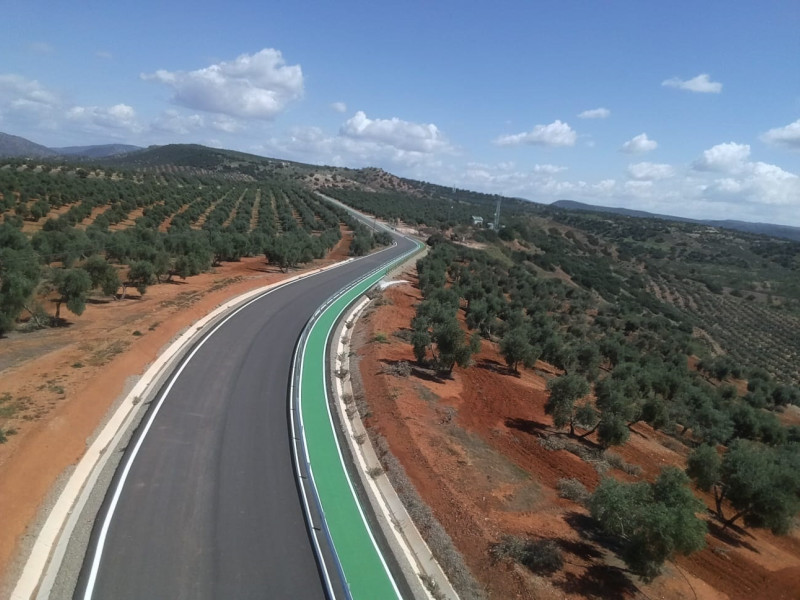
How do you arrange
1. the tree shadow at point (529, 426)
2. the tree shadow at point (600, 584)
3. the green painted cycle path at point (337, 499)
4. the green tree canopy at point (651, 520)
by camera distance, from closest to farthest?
the green painted cycle path at point (337, 499), the green tree canopy at point (651, 520), the tree shadow at point (600, 584), the tree shadow at point (529, 426)

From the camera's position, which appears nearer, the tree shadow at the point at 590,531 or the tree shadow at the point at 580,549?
the tree shadow at the point at 580,549

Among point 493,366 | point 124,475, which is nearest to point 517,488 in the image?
point 124,475

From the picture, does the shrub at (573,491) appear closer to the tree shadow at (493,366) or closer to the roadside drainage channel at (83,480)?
the tree shadow at (493,366)

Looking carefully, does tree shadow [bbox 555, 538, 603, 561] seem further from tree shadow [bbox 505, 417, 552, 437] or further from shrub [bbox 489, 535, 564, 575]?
tree shadow [bbox 505, 417, 552, 437]

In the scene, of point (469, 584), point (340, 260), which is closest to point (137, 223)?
point (340, 260)

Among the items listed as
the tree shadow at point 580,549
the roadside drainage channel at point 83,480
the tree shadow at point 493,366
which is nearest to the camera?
the roadside drainage channel at point 83,480

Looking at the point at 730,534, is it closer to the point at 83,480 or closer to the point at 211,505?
the point at 211,505

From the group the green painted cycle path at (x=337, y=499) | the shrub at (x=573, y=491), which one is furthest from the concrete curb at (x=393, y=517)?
the shrub at (x=573, y=491)

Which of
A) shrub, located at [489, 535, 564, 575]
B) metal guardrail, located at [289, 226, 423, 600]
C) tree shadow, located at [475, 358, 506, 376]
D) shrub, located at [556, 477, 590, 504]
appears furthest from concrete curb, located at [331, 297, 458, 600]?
tree shadow, located at [475, 358, 506, 376]
